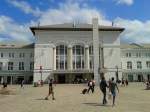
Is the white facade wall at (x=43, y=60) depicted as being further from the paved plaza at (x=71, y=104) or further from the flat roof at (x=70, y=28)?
the paved plaza at (x=71, y=104)

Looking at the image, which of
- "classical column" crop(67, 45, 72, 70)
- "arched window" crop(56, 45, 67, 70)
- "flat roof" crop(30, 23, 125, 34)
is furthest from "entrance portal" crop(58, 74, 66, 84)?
"flat roof" crop(30, 23, 125, 34)

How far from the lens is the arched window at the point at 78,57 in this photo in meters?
83.8

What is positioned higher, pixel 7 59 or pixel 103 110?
pixel 7 59

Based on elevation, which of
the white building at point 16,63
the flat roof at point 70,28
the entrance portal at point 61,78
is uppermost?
the flat roof at point 70,28

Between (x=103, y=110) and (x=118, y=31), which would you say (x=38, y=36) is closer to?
(x=118, y=31)

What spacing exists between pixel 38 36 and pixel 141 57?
115 feet

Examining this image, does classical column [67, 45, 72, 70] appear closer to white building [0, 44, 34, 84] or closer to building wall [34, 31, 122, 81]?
building wall [34, 31, 122, 81]

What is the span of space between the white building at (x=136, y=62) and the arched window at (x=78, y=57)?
18.1m

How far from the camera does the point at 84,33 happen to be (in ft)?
276

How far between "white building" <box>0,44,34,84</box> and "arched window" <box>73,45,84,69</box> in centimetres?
1471

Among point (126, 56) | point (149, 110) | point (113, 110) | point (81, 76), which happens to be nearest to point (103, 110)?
point (113, 110)

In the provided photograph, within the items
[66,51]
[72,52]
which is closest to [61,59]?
[66,51]

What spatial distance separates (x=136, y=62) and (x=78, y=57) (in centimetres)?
2266

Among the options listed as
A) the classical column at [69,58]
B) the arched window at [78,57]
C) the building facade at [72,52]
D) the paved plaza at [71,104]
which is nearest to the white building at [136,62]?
the building facade at [72,52]
